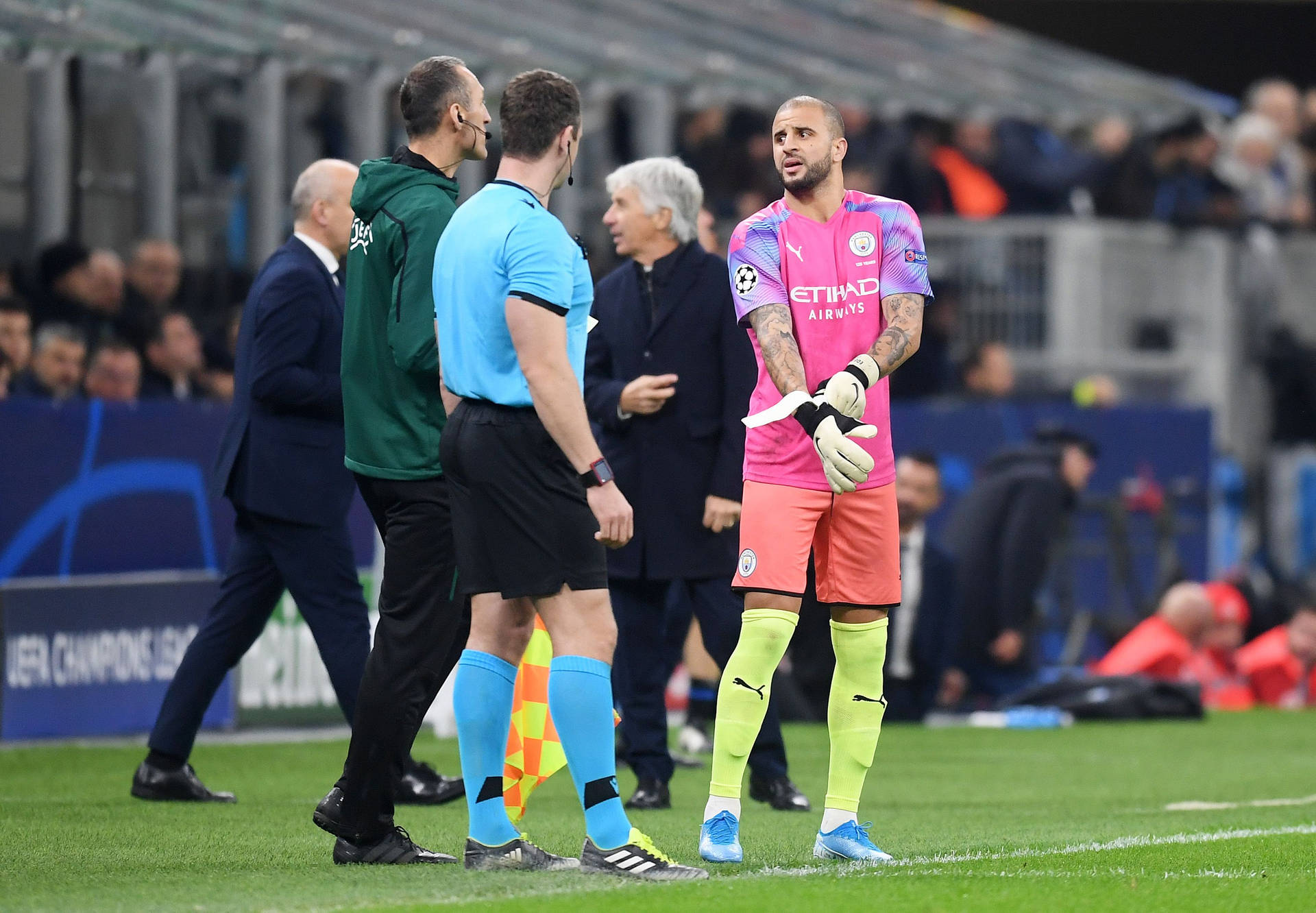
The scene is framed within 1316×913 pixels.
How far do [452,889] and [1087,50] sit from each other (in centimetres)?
2135

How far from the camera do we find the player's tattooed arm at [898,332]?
618 centimetres

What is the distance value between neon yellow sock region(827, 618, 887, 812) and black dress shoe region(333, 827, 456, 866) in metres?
1.11

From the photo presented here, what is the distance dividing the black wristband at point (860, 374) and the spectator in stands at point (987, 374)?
9828 millimetres

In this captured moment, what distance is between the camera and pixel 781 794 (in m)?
7.82

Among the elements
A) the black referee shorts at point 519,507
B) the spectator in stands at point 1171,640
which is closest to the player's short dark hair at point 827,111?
the black referee shorts at point 519,507

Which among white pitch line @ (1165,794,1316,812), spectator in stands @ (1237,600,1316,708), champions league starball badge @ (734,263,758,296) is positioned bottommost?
spectator in stands @ (1237,600,1316,708)

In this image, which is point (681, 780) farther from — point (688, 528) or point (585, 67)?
point (585, 67)

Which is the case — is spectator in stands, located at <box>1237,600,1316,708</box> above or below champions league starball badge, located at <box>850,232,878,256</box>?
below

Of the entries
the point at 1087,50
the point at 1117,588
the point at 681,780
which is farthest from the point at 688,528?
the point at 1087,50

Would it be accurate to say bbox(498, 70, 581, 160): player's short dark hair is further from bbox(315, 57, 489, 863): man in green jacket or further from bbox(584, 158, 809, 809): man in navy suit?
bbox(584, 158, 809, 809): man in navy suit

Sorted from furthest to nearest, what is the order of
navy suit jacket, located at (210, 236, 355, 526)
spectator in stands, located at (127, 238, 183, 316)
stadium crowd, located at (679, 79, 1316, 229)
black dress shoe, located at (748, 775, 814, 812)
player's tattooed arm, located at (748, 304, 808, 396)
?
Result: stadium crowd, located at (679, 79, 1316, 229)
spectator in stands, located at (127, 238, 183, 316)
black dress shoe, located at (748, 775, 814, 812)
navy suit jacket, located at (210, 236, 355, 526)
player's tattooed arm, located at (748, 304, 808, 396)

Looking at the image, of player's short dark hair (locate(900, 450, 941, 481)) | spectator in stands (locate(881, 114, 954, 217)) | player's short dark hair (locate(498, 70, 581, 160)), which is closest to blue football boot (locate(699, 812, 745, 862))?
player's short dark hair (locate(498, 70, 581, 160))

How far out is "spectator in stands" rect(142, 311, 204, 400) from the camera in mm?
11852

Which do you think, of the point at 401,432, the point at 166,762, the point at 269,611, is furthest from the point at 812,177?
the point at 166,762
